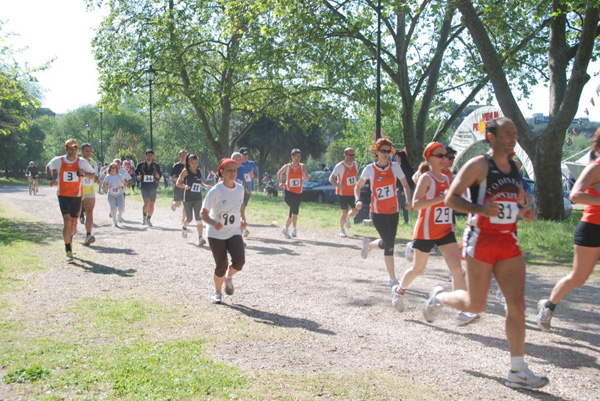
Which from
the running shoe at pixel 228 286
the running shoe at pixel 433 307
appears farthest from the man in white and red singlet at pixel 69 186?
the running shoe at pixel 433 307

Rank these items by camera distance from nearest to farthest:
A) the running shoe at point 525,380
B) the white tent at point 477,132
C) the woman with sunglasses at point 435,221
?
1. the running shoe at point 525,380
2. the woman with sunglasses at point 435,221
3. the white tent at point 477,132

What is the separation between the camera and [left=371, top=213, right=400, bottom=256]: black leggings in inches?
291

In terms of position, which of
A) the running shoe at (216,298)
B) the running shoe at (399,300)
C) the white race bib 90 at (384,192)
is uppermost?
the white race bib 90 at (384,192)

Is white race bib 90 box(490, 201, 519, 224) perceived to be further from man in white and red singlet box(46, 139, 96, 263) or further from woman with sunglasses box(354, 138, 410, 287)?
man in white and red singlet box(46, 139, 96, 263)

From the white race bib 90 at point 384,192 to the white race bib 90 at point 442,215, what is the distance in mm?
1468

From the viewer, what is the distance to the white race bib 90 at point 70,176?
10164mm

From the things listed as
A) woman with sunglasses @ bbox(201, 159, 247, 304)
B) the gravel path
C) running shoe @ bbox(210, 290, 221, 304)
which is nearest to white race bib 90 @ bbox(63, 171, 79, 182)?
the gravel path

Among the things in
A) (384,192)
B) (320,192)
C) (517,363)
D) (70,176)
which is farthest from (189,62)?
(517,363)

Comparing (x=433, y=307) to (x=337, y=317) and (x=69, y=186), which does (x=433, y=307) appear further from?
(x=69, y=186)

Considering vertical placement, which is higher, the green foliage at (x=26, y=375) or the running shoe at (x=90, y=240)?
the running shoe at (x=90, y=240)

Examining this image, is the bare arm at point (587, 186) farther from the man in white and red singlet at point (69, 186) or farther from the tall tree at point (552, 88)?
the tall tree at point (552, 88)

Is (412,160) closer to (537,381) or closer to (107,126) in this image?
(537,381)

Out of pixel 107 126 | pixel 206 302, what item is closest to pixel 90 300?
pixel 206 302

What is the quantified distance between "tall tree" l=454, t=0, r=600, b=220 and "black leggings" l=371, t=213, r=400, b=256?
886 centimetres
